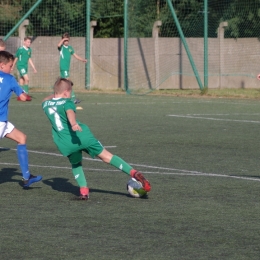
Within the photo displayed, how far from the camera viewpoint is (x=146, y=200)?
830 cm

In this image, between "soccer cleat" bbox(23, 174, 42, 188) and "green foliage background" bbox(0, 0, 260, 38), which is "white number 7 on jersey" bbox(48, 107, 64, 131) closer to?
"soccer cleat" bbox(23, 174, 42, 188)

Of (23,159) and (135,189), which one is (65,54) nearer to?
(23,159)

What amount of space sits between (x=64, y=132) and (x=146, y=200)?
1075mm

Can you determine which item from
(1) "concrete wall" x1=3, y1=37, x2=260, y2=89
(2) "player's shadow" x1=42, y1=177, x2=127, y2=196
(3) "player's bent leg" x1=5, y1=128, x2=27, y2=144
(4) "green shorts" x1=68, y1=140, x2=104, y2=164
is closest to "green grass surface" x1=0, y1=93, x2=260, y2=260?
(2) "player's shadow" x1=42, y1=177, x2=127, y2=196

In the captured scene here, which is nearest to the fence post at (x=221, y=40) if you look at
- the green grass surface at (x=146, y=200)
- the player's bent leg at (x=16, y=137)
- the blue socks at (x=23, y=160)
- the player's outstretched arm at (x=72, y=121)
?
the green grass surface at (x=146, y=200)

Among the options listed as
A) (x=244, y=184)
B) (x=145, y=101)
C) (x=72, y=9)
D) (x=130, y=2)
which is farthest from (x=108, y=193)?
(x=72, y=9)

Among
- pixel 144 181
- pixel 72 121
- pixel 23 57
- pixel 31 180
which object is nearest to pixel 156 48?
pixel 23 57

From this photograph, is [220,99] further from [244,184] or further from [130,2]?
[244,184]

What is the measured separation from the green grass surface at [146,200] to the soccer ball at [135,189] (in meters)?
0.07

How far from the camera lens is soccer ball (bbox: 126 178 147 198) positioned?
8.29 m

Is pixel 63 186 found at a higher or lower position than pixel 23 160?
lower

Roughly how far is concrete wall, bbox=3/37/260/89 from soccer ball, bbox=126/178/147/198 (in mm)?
21345

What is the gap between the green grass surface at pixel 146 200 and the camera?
→ 6172 mm

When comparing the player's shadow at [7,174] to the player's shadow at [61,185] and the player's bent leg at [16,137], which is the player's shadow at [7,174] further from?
the player's bent leg at [16,137]
